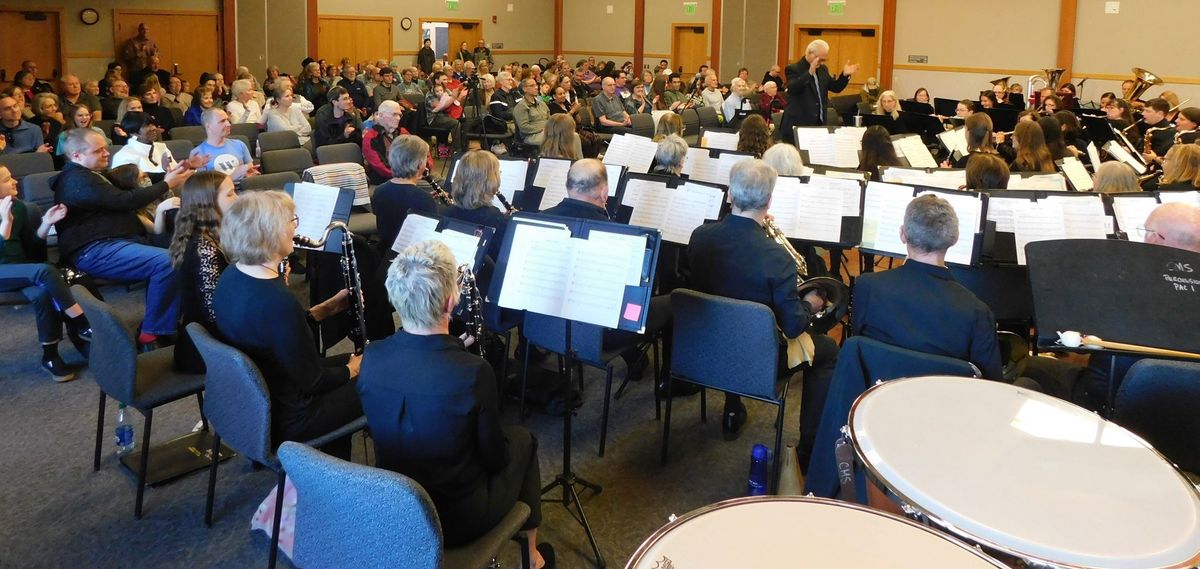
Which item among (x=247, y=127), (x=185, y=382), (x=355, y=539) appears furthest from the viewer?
(x=247, y=127)

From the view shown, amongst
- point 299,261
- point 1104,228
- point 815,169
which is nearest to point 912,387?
point 1104,228

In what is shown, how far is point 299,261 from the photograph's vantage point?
22.8ft

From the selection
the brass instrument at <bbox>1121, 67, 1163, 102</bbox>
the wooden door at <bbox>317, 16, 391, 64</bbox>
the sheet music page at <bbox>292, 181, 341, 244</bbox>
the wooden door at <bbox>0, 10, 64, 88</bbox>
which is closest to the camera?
the sheet music page at <bbox>292, 181, 341, 244</bbox>

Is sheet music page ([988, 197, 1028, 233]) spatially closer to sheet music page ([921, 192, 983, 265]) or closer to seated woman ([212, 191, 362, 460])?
sheet music page ([921, 192, 983, 265])

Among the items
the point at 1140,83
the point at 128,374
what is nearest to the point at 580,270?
the point at 128,374

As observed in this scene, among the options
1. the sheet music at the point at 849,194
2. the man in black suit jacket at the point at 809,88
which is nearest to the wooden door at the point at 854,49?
the man in black suit jacket at the point at 809,88

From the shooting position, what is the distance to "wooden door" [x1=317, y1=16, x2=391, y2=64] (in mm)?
17734

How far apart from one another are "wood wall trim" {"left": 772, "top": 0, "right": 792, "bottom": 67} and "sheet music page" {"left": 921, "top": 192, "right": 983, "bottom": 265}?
1400cm

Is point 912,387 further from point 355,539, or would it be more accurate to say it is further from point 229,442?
point 229,442

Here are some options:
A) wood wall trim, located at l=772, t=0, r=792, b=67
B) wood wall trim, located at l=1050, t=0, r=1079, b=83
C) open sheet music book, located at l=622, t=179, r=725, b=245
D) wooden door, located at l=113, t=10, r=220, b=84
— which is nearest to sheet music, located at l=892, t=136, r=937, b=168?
open sheet music book, located at l=622, t=179, r=725, b=245

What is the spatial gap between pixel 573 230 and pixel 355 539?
1.39 metres

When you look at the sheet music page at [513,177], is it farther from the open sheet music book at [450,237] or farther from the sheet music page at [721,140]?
the sheet music page at [721,140]

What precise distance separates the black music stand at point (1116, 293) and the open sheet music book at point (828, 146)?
13.5 feet

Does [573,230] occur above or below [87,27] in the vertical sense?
below
